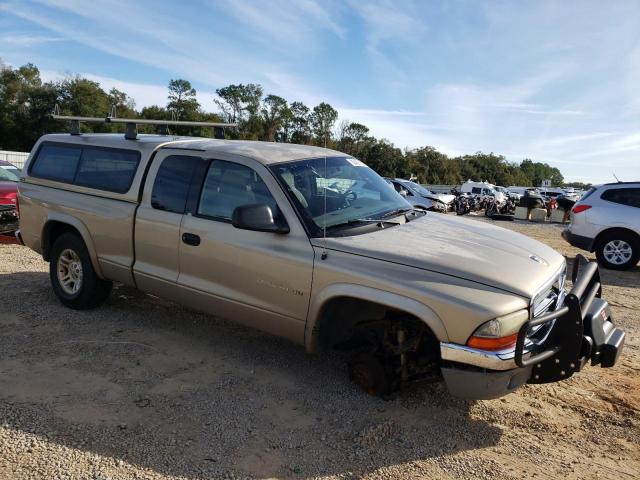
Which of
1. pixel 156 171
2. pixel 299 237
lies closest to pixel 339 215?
pixel 299 237

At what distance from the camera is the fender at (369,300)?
3090 millimetres

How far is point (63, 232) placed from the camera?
18.4 ft

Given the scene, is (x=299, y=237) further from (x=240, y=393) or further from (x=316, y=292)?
(x=240, y=393)

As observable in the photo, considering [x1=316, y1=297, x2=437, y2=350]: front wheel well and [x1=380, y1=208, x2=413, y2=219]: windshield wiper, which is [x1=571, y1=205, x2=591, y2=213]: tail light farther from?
[x1=316, y1=297, x2=437, y2=350]: front wheel well

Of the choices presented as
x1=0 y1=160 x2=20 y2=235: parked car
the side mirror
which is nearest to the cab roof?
the side mirror

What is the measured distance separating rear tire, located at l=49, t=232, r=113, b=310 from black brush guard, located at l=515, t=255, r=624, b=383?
13.9ft

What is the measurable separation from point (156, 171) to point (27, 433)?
7.94 ft

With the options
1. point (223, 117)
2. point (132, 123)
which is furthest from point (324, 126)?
point (223, 117)

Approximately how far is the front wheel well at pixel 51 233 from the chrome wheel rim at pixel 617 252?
31.5 ft

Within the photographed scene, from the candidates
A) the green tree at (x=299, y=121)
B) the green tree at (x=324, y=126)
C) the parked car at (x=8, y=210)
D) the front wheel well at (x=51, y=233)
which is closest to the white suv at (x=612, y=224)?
the green tree at (x=324, y=126)

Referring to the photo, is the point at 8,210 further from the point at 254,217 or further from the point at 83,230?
the point at 254,217

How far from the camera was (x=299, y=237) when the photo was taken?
12.1 ft

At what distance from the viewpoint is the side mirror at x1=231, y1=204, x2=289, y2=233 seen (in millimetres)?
3545

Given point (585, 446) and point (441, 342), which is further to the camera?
point (585, 446)
